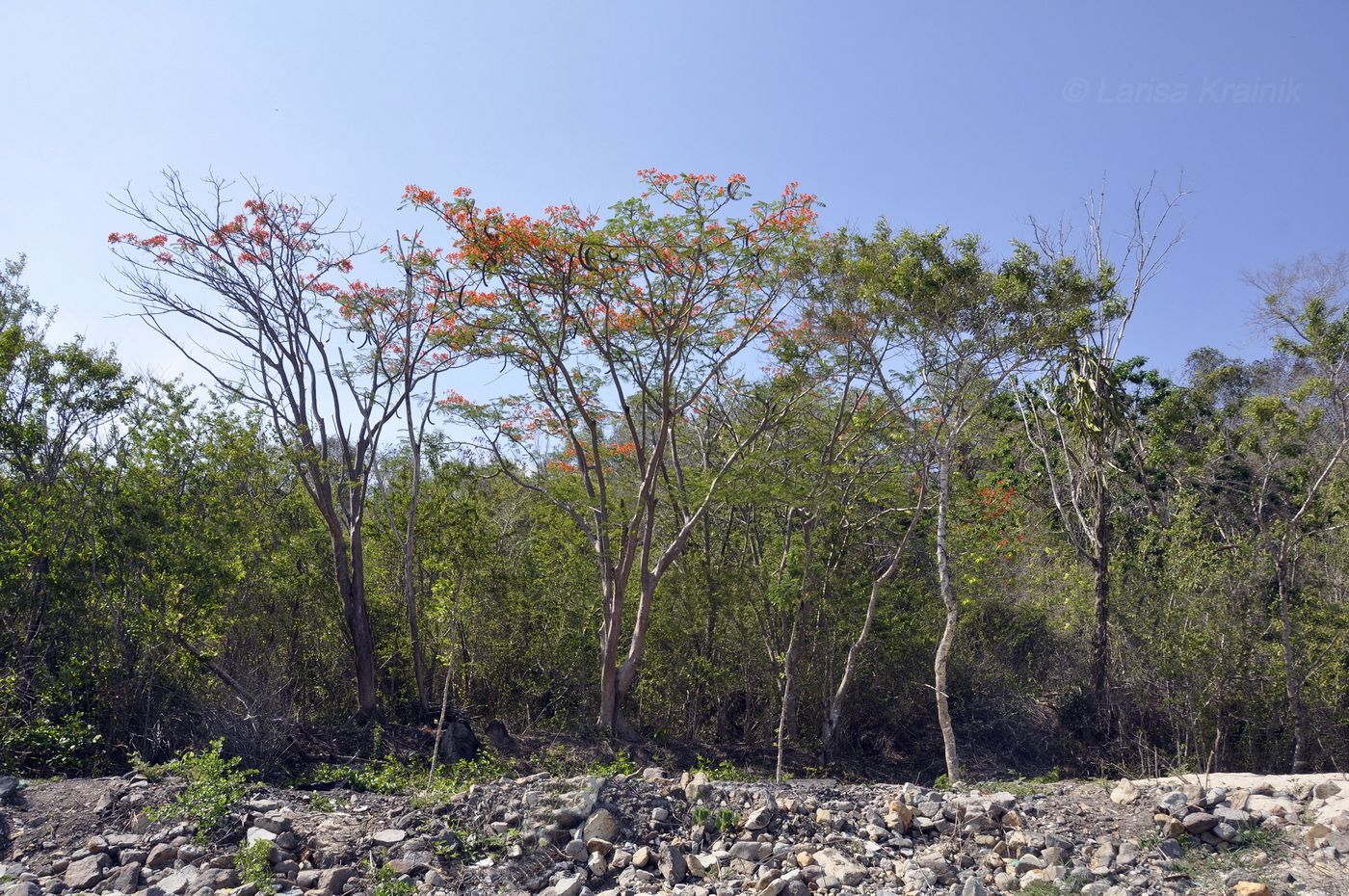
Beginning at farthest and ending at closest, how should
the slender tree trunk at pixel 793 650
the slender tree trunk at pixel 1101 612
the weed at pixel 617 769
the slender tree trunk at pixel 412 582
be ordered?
1. the slender tree trunk at pixel 1101 612
2. the slender tree trunk at pixel 412 582
3. the slender tree trunk at pixel 793 650
4. the weed at pixel 617 769

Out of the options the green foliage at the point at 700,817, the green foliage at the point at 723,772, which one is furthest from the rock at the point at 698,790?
the green foliage at the point at 723,772

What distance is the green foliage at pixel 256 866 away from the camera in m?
4.51

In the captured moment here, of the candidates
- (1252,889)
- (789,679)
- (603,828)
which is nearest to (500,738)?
(789,679)

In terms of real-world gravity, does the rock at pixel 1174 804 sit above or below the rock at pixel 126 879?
above

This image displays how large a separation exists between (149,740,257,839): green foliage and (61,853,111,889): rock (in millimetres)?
363

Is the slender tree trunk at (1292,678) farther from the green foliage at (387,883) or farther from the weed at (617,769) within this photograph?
the green foliage at (387,883)

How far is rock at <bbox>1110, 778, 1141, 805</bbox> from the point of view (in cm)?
540

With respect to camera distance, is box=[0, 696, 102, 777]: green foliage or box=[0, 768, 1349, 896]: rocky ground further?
box=[0, 696, 102, 777]: green foliage

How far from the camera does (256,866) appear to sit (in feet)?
15.0

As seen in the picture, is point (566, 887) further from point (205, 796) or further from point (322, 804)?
point (205, 796)

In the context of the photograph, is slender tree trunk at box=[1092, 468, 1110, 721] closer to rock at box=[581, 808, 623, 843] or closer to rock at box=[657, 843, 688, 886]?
rock at box=[657, 843, 688, 886]

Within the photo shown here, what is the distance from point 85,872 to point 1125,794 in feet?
19.4

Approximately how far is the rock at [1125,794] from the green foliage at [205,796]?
5.33 metres

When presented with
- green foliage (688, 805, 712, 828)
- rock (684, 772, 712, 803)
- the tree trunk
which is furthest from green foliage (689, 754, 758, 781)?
the tree trunk
